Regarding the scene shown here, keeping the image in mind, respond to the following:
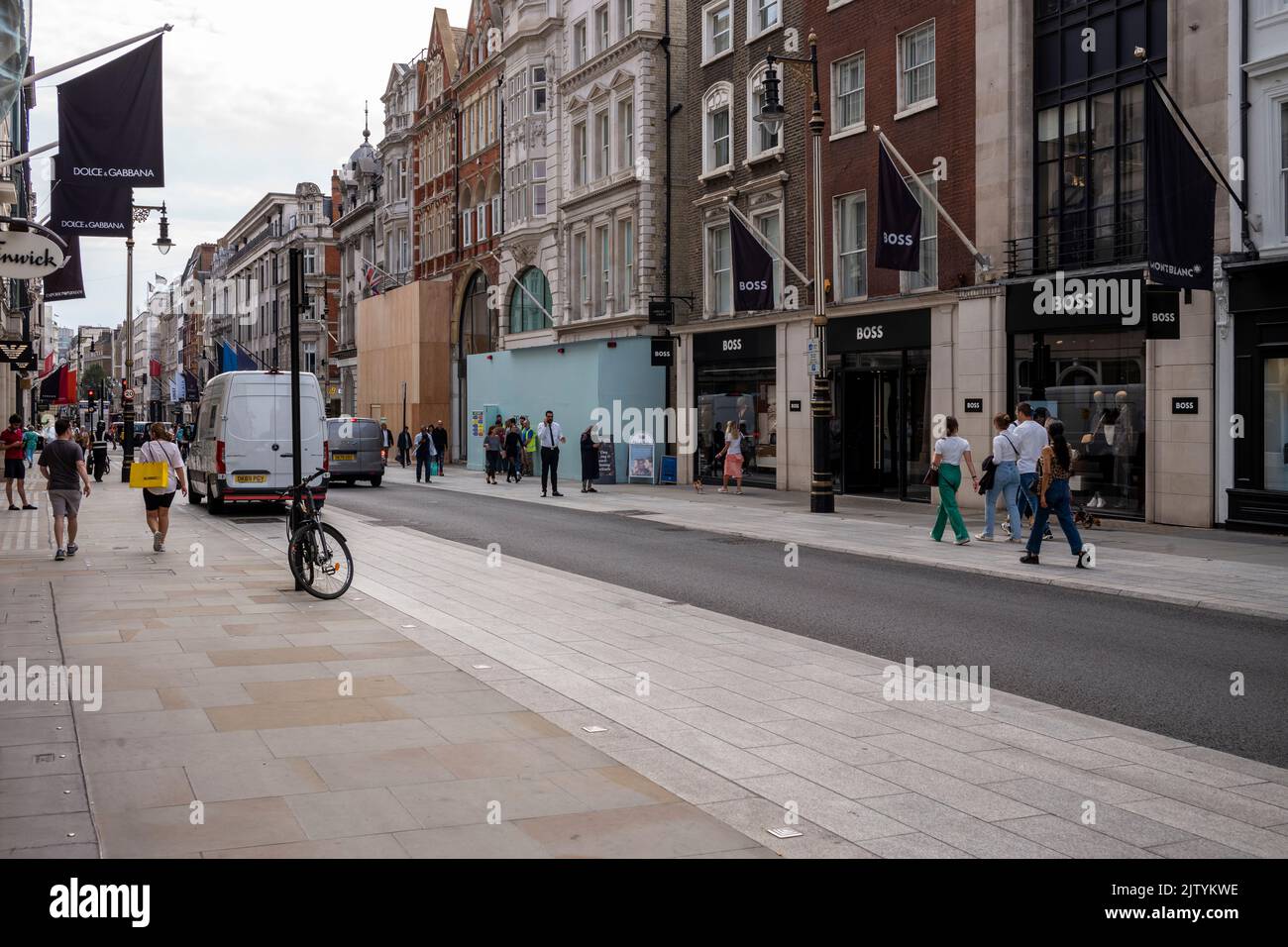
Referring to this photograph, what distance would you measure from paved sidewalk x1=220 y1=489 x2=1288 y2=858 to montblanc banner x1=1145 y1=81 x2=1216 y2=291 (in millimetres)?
10837

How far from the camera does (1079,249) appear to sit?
22.3m

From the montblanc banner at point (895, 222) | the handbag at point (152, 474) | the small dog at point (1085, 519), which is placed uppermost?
the montblanc banner at point (895, 222)

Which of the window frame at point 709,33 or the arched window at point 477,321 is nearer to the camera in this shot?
the window frame at point 709,33

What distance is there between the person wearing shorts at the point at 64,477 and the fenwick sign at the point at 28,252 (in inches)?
207

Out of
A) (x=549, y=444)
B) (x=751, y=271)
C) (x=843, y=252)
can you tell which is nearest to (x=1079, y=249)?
(x=843, y=252)

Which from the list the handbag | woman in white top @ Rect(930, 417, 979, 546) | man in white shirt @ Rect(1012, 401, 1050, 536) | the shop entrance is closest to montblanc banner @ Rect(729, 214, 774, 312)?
the shop entrance

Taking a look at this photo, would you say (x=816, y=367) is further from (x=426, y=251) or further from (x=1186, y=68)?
(x=426, y=251)

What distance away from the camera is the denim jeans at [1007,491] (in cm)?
1767

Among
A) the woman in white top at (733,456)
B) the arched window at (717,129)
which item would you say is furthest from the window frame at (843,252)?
the arched window at (717,129)

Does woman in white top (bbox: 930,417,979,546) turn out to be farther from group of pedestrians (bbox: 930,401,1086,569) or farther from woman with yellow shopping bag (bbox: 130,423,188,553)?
woman with yellow shopping bag (bbox: 130,423,188,553)

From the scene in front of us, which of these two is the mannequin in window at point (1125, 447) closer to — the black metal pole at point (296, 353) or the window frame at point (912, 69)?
the window frame at point (912, 69)

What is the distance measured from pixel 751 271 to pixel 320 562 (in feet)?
59.5

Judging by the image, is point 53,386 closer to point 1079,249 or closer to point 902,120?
point 902,120
